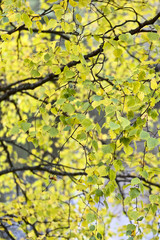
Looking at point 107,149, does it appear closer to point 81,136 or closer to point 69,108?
point 81,136

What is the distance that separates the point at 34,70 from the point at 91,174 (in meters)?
0.53

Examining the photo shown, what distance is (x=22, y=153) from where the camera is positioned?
4773 millimetres

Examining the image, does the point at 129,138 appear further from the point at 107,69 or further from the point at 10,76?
the point at 107,69

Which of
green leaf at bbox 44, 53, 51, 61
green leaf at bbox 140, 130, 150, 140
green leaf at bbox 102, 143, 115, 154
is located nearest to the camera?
green leaf at bbox 140, 130, 150, 140

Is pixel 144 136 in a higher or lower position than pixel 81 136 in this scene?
lower

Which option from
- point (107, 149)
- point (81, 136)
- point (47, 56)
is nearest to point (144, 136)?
point (107, 149)

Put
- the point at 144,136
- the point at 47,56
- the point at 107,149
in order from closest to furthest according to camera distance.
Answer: the point at 144,136 → the point at 107,149 → the point at 47,56

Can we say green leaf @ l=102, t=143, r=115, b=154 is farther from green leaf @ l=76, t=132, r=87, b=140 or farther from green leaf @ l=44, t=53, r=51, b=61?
green leaf @ l=44, t=53, r=51, b=61

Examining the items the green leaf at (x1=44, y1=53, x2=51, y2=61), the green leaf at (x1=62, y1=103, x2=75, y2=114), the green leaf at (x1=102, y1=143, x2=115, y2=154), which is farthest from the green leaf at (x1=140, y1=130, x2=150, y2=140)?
the green leaf at (x1=44, y1=53, x2=51, y2=61)

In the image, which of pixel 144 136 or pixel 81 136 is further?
pixel 81 136

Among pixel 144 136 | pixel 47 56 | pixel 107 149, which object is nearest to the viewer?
pixel 144 136

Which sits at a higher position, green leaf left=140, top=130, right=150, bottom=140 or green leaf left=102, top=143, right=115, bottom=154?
green leaf left=102, top=143, right=115, bottom=154

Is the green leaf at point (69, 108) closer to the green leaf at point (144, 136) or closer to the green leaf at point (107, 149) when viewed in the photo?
the green leaf at point (107, 149)

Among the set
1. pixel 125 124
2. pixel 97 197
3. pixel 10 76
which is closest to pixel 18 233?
pixel 10 76
